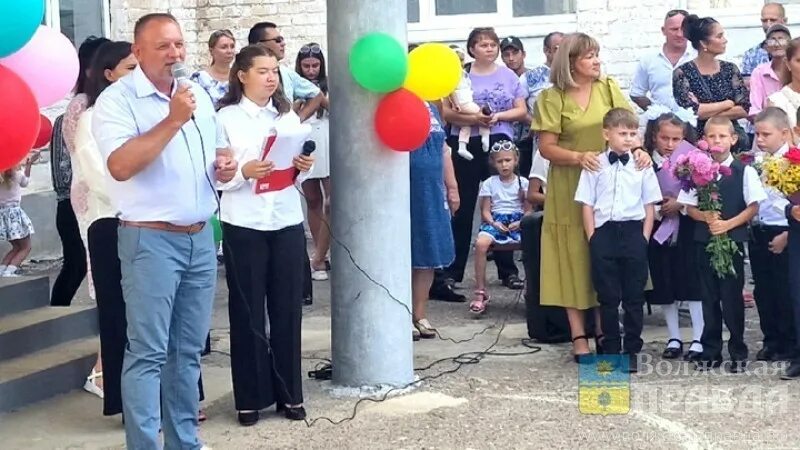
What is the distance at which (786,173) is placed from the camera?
7289 mm

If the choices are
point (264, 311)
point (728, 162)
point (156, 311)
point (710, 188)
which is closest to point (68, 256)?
point (264, 311)

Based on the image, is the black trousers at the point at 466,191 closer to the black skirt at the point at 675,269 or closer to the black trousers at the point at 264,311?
the black skirt at the point at 675,269

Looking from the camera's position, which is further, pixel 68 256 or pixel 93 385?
pixel 68 256

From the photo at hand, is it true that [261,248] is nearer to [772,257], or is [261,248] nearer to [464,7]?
[772,257]

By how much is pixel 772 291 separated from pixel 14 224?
5926 millimetres

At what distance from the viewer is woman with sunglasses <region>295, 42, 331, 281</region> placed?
1099 centimetres

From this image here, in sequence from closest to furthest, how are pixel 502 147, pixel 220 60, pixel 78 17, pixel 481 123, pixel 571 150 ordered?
pixel 571 150, pixel 220 60, pixel 502 147, pixel 481 123, pixel 78 17

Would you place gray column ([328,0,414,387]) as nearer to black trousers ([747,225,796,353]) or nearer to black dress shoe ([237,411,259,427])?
black dress shoe ([237,411,259,427])

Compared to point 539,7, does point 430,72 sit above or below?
below

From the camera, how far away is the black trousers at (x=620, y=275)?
7.82m

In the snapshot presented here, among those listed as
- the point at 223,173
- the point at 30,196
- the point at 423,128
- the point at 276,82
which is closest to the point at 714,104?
the point at 423,128

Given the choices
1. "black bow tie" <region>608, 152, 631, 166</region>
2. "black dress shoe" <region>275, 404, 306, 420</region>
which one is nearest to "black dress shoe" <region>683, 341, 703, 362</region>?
"black bow tie" <region>608, 152, 631, 166</region>

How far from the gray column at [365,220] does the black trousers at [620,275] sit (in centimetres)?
120

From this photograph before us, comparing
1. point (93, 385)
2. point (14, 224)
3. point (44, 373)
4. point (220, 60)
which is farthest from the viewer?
point (14, 224)
